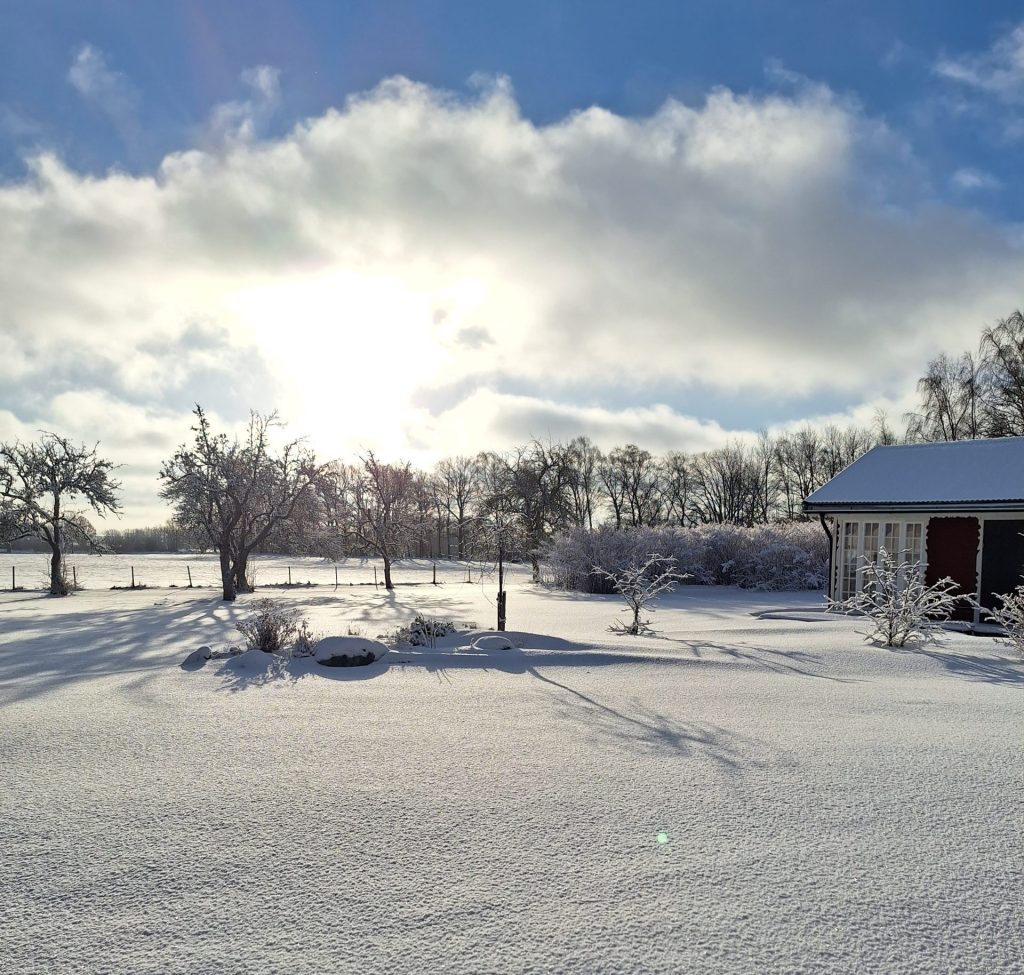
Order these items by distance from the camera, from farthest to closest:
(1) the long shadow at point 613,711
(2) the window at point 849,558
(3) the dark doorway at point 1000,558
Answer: (2) the window at point 849,558 → (3) the dark doorway at point 1000,558 → (1) the long shadow at point 613,711

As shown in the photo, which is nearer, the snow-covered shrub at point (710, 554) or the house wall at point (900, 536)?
the house wall at point (900, 536)

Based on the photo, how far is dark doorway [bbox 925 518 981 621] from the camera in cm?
1350

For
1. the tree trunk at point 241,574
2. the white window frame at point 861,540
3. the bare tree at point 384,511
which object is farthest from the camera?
the bare tree at point 384,511

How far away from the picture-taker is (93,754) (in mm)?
4762

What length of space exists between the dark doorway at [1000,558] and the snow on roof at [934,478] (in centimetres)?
69

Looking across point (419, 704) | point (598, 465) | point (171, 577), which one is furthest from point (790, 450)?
point (419, 704)

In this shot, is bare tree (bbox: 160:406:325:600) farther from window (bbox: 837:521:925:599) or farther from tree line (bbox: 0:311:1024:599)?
window (bbox: 837:521:925:599)

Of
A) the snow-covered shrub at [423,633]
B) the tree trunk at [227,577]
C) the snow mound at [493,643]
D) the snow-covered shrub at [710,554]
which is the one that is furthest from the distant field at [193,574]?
the snow mound at [493,643]

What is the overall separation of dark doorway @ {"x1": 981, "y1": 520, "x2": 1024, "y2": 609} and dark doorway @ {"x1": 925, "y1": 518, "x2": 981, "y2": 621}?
0.57 feet

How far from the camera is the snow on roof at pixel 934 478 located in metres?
13.4

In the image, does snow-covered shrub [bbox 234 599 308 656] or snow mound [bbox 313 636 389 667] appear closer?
snow mound [bbox 313 636 389 667]

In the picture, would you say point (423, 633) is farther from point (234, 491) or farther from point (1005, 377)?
point (1005, 377)

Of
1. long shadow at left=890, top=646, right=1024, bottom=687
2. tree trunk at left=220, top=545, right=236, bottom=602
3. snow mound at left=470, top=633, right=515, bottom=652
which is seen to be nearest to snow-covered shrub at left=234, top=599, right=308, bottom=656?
snow mound at left=470, top=633, right=515, bottom=652

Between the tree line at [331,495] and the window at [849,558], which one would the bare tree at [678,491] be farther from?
the window at [849,558]
